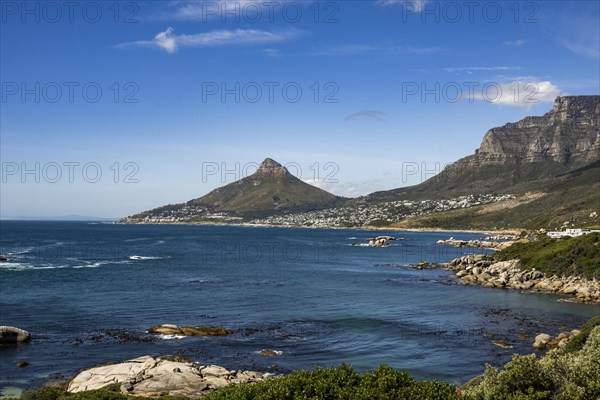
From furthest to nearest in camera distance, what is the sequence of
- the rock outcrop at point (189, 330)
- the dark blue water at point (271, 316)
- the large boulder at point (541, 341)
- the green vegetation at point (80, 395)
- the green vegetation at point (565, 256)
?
the green vegetation at point (565, 256) < the rock outcrop at point (189, 330) < the large boulder at point (541, 341) < the dark blue water at point (271, 316) < the green vegetation at point (80, 395)

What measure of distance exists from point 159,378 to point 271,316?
26.4 m

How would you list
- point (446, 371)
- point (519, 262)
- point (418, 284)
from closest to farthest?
point (446, 371), point (418, 284), point (519, 262)

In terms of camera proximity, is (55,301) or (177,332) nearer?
(177,332)

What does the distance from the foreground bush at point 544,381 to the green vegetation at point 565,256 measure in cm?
5709

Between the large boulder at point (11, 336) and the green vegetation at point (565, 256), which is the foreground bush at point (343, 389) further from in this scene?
the green vegetation at point (565, 256)

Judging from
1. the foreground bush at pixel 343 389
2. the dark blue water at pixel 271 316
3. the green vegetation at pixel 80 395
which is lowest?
the dark blue water at pixel 271 316

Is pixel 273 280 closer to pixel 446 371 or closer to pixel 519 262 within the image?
pixel 519 262

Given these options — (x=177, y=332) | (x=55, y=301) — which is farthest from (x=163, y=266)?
(x=177, y=332)

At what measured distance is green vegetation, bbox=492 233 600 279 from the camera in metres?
73.6

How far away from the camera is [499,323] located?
51812 mm

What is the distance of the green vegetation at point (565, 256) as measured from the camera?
7356cm

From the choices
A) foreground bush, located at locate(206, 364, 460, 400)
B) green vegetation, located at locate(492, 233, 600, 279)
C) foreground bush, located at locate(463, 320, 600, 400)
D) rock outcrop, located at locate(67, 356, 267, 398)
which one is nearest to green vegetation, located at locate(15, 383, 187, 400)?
rock outcrop, located at locate(67, 356, 267, 398)

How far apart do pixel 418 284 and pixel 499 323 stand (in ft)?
97.8

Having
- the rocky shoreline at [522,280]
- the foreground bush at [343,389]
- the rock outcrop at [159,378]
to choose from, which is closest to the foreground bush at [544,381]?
the foreground bush at [343,389]
